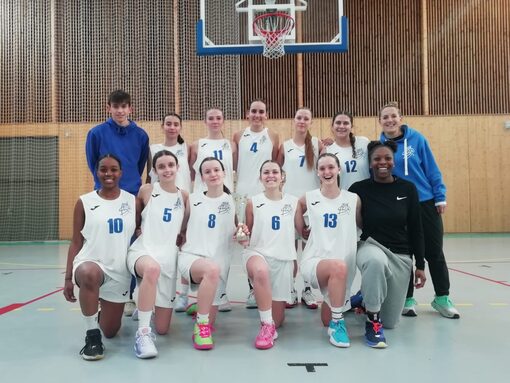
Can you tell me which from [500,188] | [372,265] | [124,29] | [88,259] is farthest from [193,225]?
[500,188]

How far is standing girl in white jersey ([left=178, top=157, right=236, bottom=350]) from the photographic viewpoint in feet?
9.40

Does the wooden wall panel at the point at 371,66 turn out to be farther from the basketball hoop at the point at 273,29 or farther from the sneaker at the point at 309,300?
the sneaker at the point at 309,300

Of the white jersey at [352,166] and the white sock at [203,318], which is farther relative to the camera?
the white jersey at [352,166]

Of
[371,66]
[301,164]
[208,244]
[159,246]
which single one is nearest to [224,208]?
[208,244]

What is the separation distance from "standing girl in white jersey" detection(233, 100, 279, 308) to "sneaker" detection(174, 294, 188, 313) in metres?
1.10

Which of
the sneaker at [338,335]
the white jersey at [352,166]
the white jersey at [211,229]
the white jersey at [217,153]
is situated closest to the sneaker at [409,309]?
the sneaker at [338,335]

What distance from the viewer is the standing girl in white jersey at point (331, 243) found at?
290 cm

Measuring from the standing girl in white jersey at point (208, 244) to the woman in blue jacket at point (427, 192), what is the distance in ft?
5.22

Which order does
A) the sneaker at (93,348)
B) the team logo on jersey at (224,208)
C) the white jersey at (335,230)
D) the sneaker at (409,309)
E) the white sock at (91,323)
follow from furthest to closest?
the sneaker at (409,309) < the team logo on jersey at (224,208) < the white jersey at (335,230) < the white sock at (91,323) < the sneaker at (93,348)

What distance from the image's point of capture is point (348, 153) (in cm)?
388

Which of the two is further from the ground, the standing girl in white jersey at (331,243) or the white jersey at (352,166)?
the white jersey at (352,166)

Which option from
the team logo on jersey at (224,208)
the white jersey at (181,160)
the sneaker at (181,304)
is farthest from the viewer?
the white jersey at (181,160)

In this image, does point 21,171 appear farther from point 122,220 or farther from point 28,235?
point 122,220

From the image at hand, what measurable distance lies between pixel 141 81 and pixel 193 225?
9.02 metres
